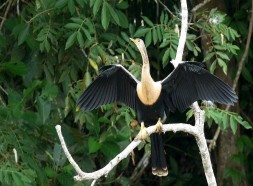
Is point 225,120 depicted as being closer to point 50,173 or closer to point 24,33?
point 50,173

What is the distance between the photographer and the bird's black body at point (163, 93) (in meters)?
4.01

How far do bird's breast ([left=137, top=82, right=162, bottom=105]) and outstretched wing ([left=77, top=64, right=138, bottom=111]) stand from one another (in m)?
0.18

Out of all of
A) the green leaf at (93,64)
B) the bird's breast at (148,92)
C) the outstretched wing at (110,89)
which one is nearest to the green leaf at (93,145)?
the green leaf at (93,64)

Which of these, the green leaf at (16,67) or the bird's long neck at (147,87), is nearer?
the bird's long neck at (147,87)

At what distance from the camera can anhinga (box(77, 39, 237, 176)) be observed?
157 inches

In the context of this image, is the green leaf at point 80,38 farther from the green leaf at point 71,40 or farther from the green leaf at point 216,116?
the green leaf at point 216,116

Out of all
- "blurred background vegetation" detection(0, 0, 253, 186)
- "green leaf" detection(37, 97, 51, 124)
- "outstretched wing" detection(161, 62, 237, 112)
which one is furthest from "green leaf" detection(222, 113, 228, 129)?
"green leaf" detection(37, 97, 51, 124)

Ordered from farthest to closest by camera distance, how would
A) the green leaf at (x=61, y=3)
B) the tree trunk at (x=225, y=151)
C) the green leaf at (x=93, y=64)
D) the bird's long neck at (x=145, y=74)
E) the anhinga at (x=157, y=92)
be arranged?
the tree trunk at (x=225, y=151) < the green leaf at (x=93, y=64) < the green leaf at (x=61, y=3) < the anhinga at (x=157, y=92) < the bird's long neck at (x=145, y=74)

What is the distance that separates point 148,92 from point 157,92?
6 centimetres

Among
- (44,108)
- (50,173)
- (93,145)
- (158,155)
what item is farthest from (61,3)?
(158,155)

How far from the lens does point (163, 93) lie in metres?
4.05

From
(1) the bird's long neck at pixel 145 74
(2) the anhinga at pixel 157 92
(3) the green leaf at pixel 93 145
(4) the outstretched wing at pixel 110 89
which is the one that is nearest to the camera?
(1) the bird's long neck at pixel 145 74

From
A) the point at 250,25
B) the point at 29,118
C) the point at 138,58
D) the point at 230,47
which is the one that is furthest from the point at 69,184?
the point at 250,25

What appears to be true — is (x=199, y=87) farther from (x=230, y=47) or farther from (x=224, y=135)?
(x=224, y=135)
